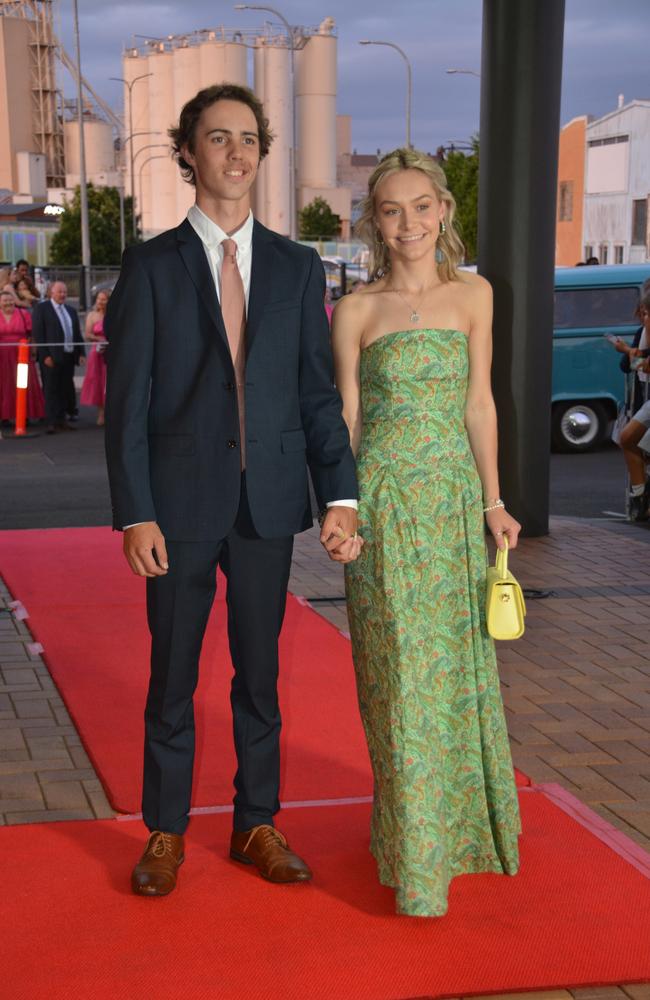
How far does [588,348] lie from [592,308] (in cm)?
50

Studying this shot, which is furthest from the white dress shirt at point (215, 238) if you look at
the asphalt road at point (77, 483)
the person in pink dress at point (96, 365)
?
the person in pink dress at point (96, 365)

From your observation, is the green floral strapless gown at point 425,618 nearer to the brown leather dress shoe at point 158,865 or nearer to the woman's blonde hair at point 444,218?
the woman's blonde hair at point 444,218

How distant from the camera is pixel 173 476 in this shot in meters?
3.76

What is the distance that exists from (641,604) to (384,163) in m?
4.52

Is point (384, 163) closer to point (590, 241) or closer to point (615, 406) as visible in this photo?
point (615, 406)

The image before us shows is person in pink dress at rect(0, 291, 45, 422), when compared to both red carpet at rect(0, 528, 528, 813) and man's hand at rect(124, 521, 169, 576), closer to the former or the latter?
red carpet at rect(0, 528, 528, 813)

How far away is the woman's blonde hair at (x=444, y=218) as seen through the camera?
3885mm

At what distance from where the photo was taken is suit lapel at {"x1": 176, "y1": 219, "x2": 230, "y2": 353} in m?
3.72

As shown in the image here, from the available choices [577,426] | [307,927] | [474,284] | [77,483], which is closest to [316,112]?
[577,426]

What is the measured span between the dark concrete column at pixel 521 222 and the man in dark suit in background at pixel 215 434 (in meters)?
5.98

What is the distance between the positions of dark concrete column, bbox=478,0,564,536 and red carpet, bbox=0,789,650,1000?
5656mm

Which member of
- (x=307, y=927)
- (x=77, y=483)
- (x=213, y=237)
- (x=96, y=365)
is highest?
(x=213, y=237)

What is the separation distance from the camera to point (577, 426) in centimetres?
1612

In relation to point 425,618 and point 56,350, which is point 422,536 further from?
point 56,350
